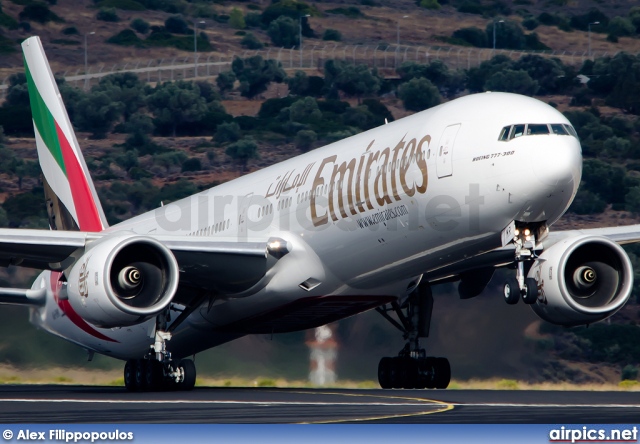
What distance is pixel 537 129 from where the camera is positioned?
21953mm

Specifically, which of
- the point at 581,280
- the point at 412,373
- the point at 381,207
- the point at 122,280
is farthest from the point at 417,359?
the point at 122,280

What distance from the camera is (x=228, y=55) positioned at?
14288 cm

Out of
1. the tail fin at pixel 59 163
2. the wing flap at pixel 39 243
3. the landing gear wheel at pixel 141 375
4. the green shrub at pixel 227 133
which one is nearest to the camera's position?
the wing flap at pixel 39 243

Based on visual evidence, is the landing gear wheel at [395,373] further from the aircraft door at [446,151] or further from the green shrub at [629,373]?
the green shrub at [629,373]

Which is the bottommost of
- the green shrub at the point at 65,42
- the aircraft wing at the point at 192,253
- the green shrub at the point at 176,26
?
the aircraft wing at the point at 192,253

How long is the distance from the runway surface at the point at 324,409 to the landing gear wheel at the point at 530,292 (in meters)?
1.81

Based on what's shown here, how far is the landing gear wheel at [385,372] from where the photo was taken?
2941 centimetres

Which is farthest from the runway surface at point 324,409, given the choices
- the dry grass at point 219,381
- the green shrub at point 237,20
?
the green shrub at point 237,20

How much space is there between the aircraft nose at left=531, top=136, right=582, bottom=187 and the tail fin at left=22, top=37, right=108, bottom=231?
46.9 feet

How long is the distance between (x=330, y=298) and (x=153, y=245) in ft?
12.7

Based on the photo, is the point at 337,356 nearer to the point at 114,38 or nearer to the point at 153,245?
the point at 153,245

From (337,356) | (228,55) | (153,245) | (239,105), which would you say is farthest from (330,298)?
(228,55)

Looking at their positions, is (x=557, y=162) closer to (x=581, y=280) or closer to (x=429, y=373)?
(x=581, y=280)

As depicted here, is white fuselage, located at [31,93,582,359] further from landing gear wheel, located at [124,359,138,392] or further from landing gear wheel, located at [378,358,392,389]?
landing gear wheel, located at [378,358,392,389]
